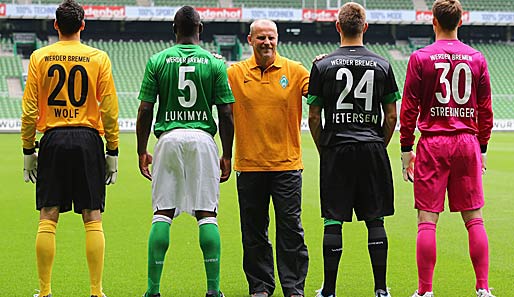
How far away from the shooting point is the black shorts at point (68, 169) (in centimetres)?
567

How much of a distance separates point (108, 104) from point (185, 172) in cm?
72

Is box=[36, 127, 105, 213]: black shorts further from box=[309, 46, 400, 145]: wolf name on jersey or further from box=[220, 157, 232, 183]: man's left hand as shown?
box=[309, 46, 400, 145]: wolf name on jersey

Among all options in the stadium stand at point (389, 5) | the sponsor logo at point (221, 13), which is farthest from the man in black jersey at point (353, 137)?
the stadium stand at point (389, 5)

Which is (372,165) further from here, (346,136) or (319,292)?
(319,292)

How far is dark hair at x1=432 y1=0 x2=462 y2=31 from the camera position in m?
5.68

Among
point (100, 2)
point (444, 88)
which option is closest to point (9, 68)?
point (100, 2)

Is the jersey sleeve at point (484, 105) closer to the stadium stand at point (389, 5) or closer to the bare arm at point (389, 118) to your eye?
the bare arm at point (389, 118)

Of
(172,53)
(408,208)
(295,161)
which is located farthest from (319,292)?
(408,208)

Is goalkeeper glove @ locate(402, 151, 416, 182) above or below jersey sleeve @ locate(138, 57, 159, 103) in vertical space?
below

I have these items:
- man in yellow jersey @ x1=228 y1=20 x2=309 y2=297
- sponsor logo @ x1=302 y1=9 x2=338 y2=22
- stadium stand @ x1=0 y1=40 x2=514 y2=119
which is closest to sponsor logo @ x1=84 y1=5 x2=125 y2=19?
stadium stand @ x1=0 y1=40 x2=514 y2=119

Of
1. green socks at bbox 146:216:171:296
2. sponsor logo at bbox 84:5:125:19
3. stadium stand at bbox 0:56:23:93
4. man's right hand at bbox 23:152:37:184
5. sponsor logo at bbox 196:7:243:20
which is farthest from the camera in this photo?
sponsor logo at bbox 196:7:243:20

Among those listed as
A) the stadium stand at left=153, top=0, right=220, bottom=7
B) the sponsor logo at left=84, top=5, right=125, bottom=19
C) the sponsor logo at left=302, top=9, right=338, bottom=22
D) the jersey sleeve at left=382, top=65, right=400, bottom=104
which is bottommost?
the jersey sleeve at left=382, top=65, right=400, bottom=104

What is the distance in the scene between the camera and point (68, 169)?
18.6 feet

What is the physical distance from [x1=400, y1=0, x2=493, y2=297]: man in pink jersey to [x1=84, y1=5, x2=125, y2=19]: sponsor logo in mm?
40992
